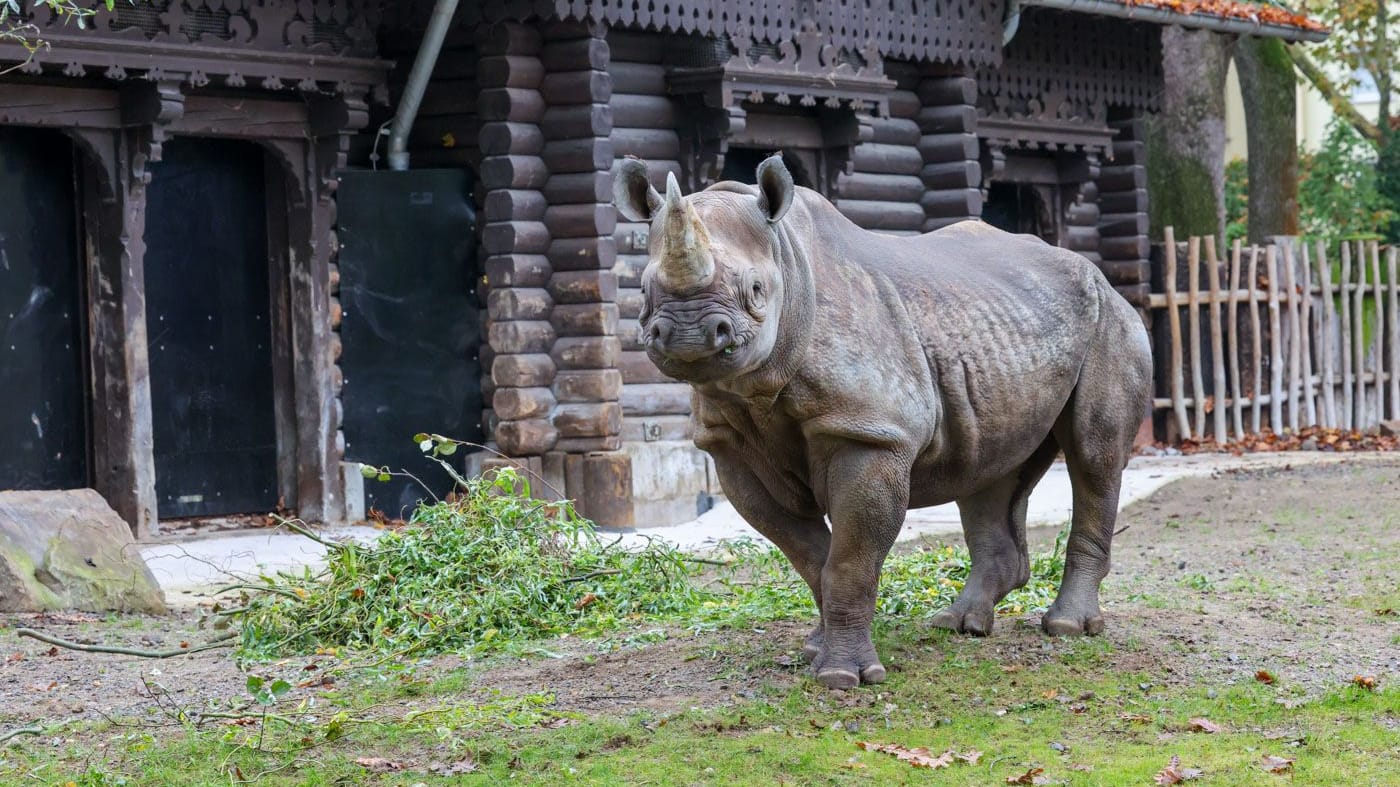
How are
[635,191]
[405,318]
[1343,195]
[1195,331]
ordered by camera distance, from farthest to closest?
[1343,195] < [1195,331] < [405,318] < [635,191]

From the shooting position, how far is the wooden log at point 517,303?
43.9 ft

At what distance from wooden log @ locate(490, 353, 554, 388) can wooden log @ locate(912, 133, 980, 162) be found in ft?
14.9

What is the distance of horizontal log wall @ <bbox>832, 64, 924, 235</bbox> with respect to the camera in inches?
642

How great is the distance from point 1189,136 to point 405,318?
11.6m

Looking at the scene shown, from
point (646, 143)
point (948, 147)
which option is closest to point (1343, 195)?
point (948, 147)

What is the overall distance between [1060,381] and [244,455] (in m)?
7.41

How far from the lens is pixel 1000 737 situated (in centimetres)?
618

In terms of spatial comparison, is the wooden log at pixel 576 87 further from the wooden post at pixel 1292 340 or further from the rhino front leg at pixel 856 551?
the wooden post at pixel 1292 340

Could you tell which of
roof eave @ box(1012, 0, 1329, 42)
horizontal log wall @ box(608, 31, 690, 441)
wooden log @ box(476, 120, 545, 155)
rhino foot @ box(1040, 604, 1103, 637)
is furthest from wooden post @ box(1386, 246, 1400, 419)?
rhino foot @ box(1040, 604, 1103, 637)

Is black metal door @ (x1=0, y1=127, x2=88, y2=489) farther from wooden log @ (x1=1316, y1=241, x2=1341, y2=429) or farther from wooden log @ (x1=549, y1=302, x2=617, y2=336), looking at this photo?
wooden log @ (x1=1316, y1=241, x2=1341, y2=429)

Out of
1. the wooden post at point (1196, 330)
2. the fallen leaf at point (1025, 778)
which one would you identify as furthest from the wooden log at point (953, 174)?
the fallen leaf at point (1025, 778)

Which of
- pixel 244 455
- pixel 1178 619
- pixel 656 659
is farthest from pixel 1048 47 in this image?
pixel 656 659

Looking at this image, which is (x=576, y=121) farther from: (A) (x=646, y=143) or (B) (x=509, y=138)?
(A) (x=646, y=143)

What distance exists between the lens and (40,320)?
12.3 m
